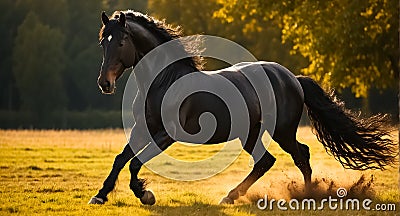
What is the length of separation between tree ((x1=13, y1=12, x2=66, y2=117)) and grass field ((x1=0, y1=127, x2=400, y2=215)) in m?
36.8

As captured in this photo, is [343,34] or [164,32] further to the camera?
[343,34]

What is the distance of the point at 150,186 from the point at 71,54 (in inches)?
1971

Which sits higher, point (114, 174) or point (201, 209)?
point (114, 174)

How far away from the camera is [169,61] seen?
9391 millimetres

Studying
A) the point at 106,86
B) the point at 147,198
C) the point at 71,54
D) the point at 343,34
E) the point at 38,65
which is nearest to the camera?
the point at 106,86

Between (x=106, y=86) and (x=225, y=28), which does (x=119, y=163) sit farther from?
(x=225, y=28)

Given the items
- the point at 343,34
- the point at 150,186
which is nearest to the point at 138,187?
the point at 150,186

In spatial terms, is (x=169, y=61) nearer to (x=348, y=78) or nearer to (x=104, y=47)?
(x=104, y=47)

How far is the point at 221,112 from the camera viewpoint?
9.66 metres

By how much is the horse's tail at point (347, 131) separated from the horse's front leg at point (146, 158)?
9.04ft

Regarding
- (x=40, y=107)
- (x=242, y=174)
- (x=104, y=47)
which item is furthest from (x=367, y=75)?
(x=40, y=107)

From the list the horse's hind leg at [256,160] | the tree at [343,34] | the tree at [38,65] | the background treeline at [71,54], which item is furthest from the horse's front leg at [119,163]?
the tree at [38,65]

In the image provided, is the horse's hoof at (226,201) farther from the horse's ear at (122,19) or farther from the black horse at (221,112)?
the horse's ear at (122,19)

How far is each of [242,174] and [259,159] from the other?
4321mm
